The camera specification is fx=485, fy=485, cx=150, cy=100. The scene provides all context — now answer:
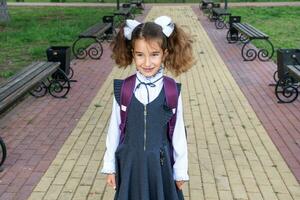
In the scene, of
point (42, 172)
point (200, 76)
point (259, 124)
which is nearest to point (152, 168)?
point (42, 172)

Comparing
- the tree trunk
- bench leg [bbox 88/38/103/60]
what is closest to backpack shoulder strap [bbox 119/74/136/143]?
bench leg [bbox 88/38/103/60]

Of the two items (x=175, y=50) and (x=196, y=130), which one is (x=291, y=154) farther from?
(x=175, y=50)

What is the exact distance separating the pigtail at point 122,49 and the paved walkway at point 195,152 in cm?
84

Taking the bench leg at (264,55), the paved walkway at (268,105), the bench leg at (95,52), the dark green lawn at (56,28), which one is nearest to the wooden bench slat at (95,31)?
the bench leg at (95,52)

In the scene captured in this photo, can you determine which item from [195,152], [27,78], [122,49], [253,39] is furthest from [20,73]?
[253,39]

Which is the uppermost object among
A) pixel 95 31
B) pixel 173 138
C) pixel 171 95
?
pixel 171 95

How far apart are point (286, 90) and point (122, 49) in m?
5.36

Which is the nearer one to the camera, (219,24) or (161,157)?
(161,157)

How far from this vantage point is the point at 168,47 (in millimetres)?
2896

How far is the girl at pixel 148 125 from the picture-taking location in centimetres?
284

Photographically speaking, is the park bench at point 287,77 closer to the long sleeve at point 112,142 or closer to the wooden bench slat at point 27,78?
the wooden bench slat at point 27,78

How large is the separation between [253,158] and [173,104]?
2.81 m

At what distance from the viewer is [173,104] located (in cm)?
294

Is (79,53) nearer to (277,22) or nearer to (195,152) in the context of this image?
(195,152)
